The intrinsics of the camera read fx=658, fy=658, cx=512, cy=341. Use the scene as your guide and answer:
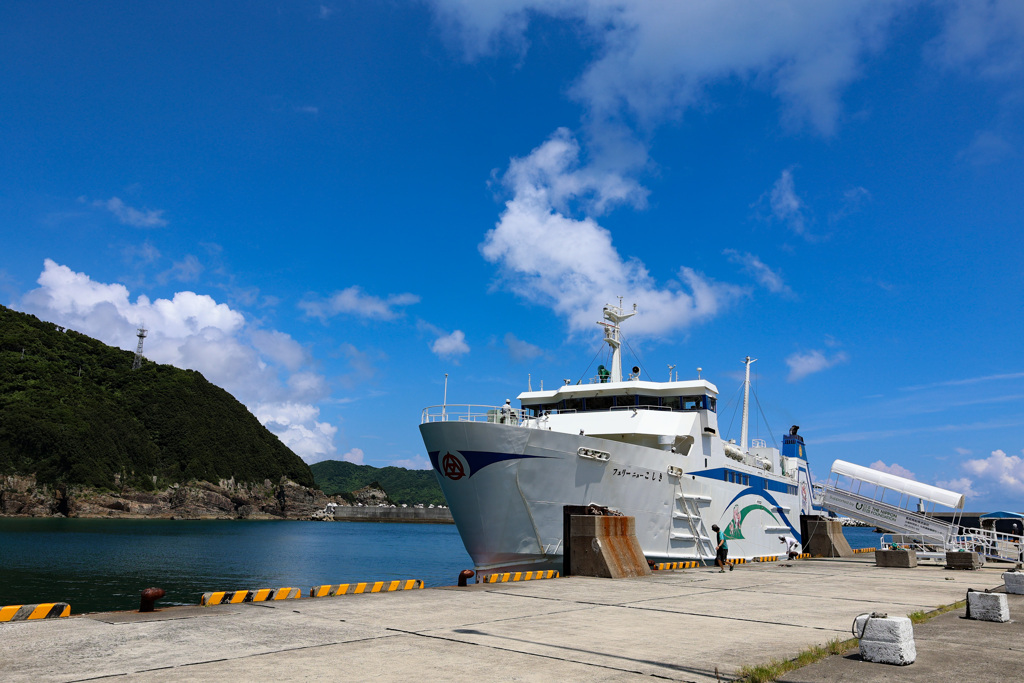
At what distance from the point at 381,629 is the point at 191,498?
13642cm

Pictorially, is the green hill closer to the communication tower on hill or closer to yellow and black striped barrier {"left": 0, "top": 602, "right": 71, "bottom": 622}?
the communication tower on hill

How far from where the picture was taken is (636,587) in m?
16.4

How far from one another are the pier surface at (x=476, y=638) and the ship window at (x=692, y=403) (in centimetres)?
1144

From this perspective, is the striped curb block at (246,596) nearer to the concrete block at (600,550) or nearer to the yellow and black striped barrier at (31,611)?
the yellow and black striped barrier at (31,611)

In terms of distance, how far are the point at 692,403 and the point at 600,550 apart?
1006 cm

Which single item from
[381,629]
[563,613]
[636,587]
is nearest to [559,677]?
[381,629]

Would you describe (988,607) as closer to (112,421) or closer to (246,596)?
(246,596)

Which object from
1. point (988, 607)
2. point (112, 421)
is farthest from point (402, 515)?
point (988, 607)

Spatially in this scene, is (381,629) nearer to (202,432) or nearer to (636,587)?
(636,587)

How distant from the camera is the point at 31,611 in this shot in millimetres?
9867

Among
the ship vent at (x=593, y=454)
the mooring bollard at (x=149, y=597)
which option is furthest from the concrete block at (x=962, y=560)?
the mooring bollard at (x=149, y=597)

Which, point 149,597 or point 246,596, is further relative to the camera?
point 246,596

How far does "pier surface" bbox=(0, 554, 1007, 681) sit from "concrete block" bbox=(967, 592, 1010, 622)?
0.33 metres

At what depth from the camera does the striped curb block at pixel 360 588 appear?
42.9 ft
